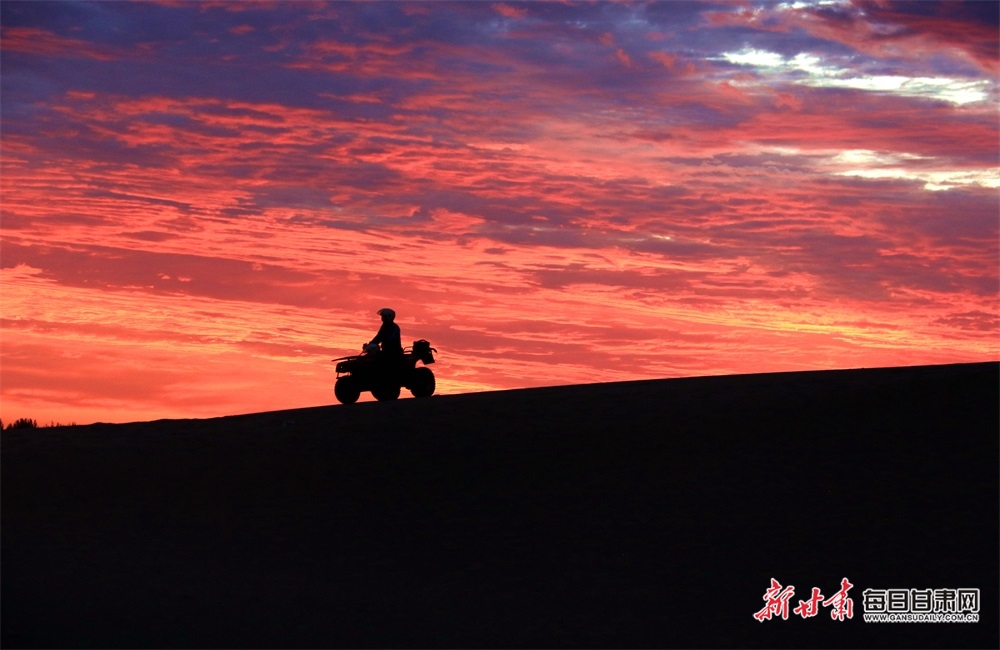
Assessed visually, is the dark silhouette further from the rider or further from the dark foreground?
the dark foreground

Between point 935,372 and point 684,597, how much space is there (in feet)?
37.4

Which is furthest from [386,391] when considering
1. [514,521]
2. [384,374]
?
[514,521]

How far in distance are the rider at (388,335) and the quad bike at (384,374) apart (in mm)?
156

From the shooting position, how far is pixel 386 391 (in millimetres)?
24203

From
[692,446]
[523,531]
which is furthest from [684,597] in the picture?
[692,446]

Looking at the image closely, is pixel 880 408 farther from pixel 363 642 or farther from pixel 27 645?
pixel 27 645

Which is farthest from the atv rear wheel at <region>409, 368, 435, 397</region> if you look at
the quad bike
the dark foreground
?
the dark foreground

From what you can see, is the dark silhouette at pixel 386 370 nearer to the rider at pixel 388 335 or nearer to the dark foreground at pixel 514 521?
the rider at pixel 388 335

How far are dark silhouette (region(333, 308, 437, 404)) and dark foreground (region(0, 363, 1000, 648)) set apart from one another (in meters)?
1.81

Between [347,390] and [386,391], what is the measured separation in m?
0.86

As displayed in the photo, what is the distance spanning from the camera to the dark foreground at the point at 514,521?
13.1 metres

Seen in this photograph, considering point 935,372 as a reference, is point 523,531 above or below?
below

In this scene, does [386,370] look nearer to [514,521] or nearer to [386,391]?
[386,391]

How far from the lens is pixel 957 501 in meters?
16.1
